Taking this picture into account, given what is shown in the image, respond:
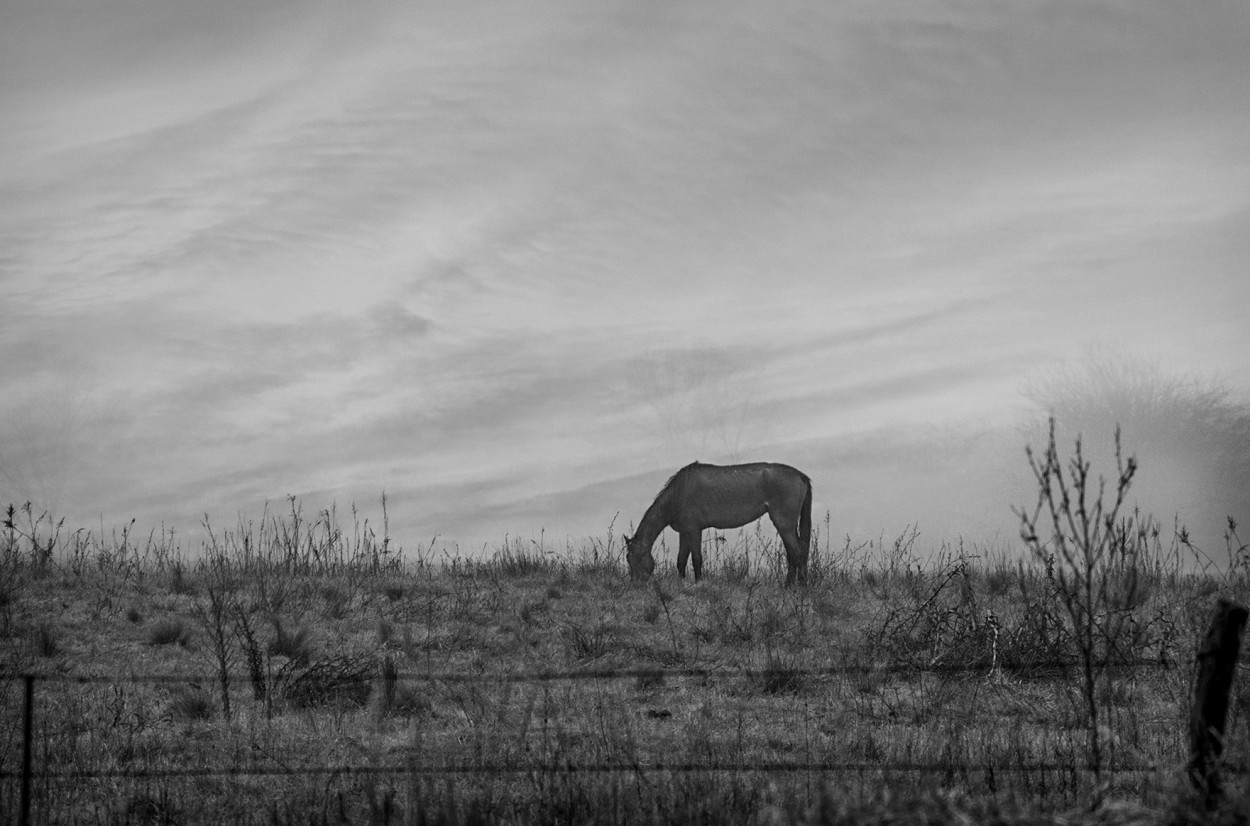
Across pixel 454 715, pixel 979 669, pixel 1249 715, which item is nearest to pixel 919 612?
pixel 979 669

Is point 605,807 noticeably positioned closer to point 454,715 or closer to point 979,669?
point 454,715

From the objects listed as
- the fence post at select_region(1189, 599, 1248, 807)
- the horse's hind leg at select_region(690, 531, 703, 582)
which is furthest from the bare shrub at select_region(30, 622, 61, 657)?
the fence post at select_region(1189, 599, 1248, 807)

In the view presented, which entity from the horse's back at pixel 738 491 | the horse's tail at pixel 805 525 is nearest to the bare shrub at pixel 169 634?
the horse's back at pixel 738 491

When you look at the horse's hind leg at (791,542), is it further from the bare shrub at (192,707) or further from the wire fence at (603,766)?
the bare shrub at (192,707)

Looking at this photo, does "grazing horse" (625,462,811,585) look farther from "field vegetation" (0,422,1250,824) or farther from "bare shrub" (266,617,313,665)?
"bare shrub" (266,617,313,665)

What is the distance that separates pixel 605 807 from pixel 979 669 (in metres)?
7.06

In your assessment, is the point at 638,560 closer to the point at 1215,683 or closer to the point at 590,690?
the point at 590,690

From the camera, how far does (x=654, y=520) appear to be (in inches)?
842

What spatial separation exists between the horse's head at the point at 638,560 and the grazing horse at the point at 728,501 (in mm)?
81

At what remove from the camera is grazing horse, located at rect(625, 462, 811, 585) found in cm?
2107

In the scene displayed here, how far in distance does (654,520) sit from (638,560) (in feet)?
5.53

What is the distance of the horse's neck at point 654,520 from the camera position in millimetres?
21312

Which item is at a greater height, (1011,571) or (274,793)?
(1011,571)

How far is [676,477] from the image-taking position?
2167 centimetres
